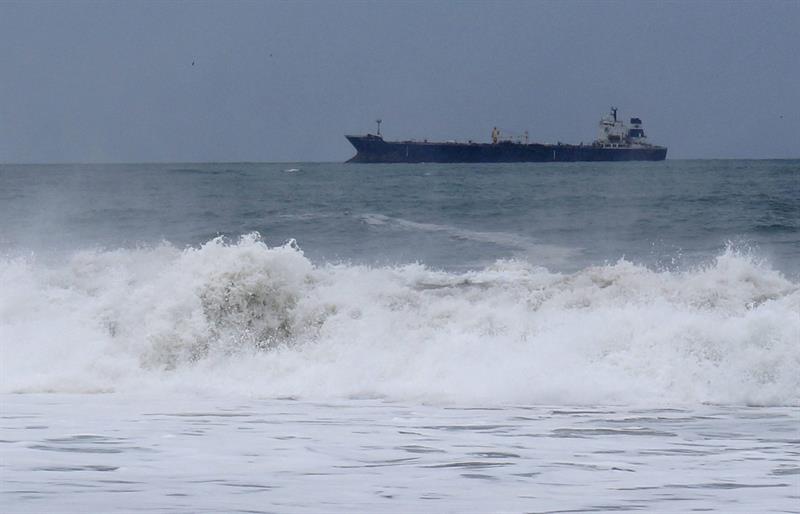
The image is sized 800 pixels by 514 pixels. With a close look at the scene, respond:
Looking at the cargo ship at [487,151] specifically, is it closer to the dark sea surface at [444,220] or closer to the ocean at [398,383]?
the dark sea surface at [444,220]

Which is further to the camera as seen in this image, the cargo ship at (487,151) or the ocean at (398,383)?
the cargo ship at (487,151)

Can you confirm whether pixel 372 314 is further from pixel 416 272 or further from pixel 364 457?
pixel 364 457

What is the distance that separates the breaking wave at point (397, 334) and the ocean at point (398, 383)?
3 centimetres

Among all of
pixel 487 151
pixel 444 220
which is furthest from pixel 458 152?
pixel 444 220

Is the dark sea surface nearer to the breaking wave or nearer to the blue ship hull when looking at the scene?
the breaking wave

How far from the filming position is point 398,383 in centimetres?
1239

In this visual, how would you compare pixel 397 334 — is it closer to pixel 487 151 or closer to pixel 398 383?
pixel 398 383

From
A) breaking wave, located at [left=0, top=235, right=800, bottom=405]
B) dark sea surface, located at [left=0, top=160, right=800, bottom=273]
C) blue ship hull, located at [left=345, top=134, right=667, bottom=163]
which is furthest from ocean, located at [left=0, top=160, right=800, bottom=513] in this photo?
blue ship hull, located at [left=345, top=134, right=667, bottom=163]

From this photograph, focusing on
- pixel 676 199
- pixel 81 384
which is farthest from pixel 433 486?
pixel 676 199

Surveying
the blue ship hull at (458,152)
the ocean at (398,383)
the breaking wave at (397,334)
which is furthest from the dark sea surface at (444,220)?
the blue ship hull at (458,152)

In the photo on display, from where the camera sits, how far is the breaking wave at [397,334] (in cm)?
1191

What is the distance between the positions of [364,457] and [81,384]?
5.06 m

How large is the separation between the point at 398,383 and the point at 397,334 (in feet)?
5.63

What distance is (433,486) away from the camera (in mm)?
7586
